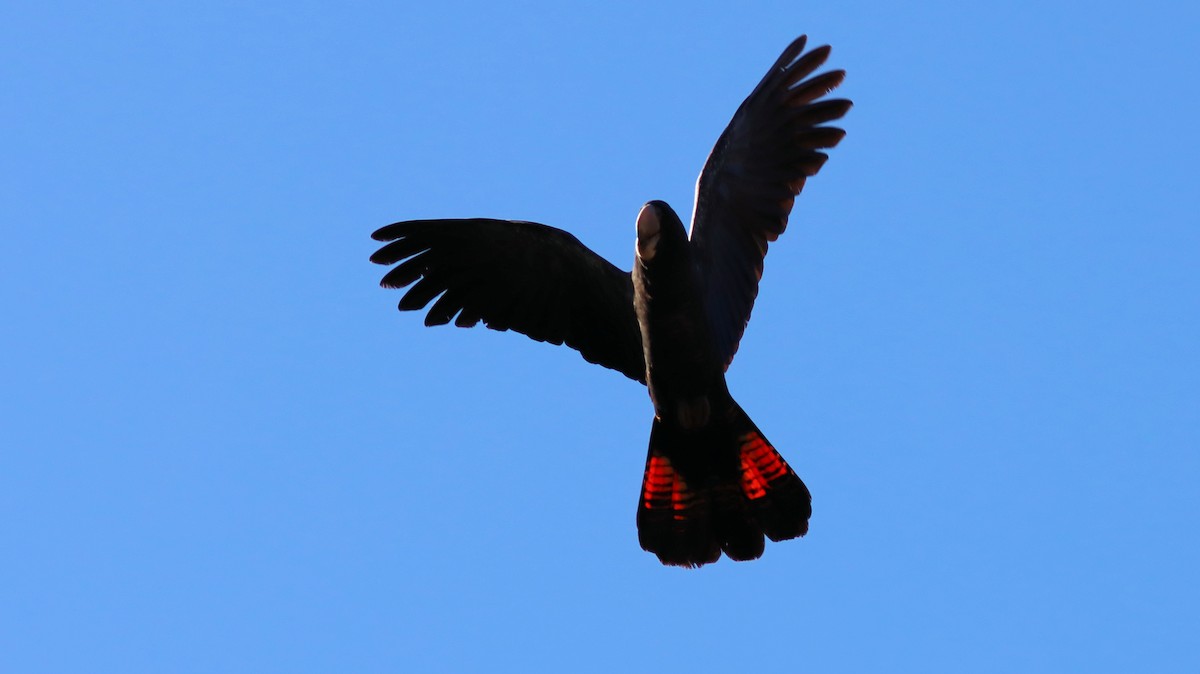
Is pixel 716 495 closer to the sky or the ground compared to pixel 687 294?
closer to the ground

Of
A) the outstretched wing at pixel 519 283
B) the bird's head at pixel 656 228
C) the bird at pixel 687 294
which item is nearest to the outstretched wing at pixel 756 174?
the bird at pixel 687 294

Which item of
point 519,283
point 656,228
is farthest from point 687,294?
point 519,283

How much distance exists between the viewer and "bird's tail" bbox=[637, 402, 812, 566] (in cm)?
1034

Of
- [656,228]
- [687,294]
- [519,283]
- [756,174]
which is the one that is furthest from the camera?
[756,174]

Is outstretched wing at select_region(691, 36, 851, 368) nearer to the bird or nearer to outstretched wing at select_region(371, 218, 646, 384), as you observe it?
the bird

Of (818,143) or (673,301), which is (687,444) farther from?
(818,143)

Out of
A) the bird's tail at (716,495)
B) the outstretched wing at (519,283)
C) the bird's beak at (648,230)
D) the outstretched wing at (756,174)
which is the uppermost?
the outstretched wing at (756,174)

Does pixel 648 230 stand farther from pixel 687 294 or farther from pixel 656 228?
pixel 687 294

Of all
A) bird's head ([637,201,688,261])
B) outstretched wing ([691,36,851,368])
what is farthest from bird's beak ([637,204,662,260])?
→ outstretched wing ([691,36,851,368])

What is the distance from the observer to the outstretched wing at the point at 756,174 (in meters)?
10.9

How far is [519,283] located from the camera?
10789 millimetres

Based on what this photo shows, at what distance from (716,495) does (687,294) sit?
1624 mm

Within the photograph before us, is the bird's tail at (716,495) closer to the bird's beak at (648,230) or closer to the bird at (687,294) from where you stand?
the bird at (687,294)

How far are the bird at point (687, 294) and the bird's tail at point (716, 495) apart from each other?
10 mm
